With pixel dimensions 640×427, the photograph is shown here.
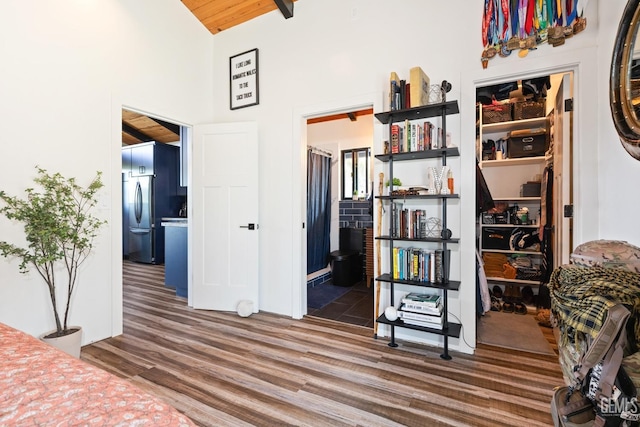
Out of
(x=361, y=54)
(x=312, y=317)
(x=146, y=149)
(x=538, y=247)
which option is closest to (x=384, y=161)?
(x=361, y=54)

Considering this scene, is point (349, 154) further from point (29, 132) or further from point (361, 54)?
point (29, 132)

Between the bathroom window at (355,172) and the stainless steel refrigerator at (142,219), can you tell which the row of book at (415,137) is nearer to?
the bathroom window at (355,172)

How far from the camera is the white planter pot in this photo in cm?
202

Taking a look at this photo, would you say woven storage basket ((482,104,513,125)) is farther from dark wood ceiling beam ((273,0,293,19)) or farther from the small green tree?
the small green tree

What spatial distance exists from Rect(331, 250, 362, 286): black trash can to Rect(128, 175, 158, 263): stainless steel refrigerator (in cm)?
386

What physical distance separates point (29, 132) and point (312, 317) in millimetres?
2824

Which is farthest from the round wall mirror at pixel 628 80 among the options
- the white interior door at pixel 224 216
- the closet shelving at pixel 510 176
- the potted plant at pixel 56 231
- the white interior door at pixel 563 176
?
the potted plant at pixel 56 231

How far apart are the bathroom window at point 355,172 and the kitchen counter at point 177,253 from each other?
259 cm

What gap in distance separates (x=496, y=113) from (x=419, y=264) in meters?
2.43

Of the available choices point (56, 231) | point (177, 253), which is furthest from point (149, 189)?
point (56, 231)

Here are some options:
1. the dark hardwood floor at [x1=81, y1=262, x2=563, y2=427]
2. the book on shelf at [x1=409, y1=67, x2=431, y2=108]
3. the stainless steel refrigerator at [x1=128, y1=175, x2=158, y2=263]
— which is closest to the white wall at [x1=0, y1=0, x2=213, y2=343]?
the dark hardwood floor at [x1=81, y1=262, x2=563, y2=427]

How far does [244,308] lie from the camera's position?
304cm

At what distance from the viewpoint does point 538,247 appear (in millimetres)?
3418

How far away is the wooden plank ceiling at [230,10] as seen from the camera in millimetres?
3111
